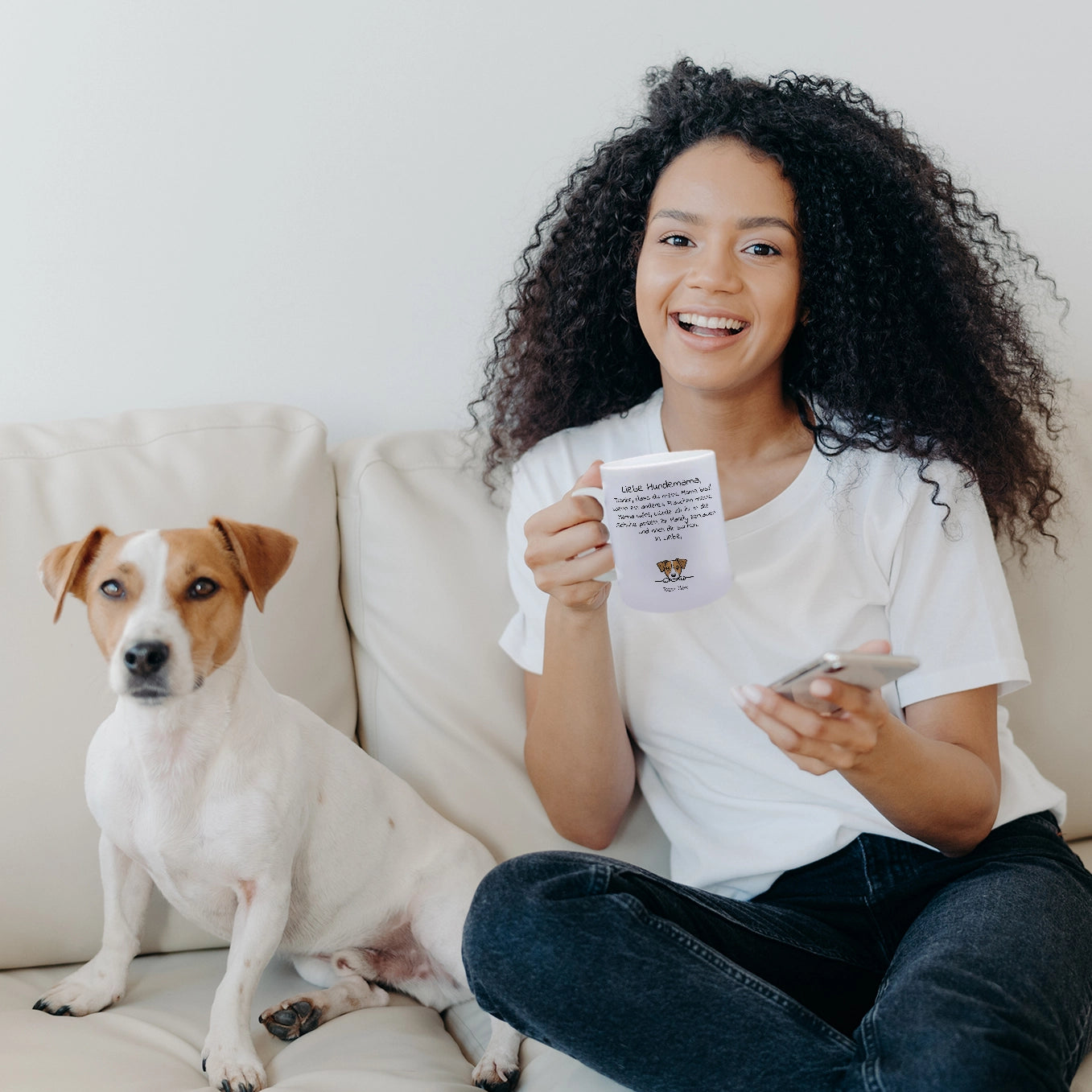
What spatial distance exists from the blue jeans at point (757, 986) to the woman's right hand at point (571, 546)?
12.0 inches

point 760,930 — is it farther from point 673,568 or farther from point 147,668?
point 147,668

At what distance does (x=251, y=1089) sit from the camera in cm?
121

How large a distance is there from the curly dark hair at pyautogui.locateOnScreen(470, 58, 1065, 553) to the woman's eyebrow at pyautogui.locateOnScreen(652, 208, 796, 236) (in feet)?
0.16

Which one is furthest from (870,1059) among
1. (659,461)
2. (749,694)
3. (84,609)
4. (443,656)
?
(84,609)

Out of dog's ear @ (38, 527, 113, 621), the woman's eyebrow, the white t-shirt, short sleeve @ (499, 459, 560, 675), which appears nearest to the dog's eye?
dog's ear @ (38, 527, 113, 621)

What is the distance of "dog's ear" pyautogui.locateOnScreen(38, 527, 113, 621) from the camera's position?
1.27 metres

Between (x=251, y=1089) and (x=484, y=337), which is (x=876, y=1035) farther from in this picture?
(x=484, y=337)

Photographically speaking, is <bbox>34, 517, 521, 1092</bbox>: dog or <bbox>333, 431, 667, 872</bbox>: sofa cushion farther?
<bbox>333, 431, 667, 872</bbox>: sofa cushion

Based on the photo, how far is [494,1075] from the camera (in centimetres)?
131

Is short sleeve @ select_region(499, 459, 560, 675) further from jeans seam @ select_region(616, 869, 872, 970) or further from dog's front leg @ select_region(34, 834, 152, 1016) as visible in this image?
dog's front leg @ select_region(34, 834, 152, 1016)

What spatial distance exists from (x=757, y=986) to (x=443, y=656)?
0.71 metres

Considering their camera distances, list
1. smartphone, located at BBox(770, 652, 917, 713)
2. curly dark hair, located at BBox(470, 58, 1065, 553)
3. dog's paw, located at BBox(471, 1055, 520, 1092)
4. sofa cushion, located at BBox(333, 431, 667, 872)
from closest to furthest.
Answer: smartphone, located at BBox(770, 652, 917, 713)
dog's paw, located at BBox(471, 1055, 520, 1092)
curly dark hair, located at BBox(470, 58, 1065, 553)
sofa cushion, located at BBox(333, 431, 667, 872)

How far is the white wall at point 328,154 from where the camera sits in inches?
69.5

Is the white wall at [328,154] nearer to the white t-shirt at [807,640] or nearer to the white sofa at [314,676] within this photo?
the white sofa at [314,676]
